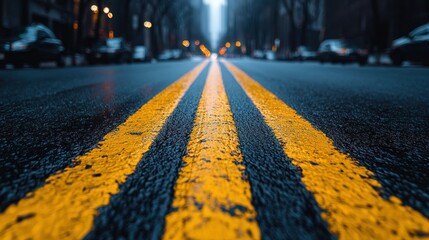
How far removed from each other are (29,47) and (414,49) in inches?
530

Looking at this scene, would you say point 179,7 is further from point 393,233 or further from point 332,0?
point 393,233

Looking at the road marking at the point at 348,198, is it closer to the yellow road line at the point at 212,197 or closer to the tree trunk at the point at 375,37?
the yellow road line at the point at 212,197

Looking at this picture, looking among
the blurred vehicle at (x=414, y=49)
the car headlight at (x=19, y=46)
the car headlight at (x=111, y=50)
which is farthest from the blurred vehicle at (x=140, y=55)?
the blurred vehicle at (x=414, y=49)

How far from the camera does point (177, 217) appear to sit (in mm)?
679

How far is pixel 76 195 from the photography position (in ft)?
2.62

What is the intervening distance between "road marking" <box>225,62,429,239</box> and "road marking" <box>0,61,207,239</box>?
512 millimetres

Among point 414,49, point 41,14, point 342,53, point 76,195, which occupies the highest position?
point 41,14

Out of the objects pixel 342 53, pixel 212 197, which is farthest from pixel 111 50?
pixel 212 197

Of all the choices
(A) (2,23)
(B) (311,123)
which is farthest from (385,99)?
(A) (2,23)

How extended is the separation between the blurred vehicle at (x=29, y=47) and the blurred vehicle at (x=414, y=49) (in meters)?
13.2

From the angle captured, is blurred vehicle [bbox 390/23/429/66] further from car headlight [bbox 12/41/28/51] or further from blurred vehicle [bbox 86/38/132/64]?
car headlight [bbox 12/41/28/51]

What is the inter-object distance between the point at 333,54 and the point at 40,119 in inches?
717

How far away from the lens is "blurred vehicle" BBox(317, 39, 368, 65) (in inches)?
667

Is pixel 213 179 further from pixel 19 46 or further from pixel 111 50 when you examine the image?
pixel 111 50
